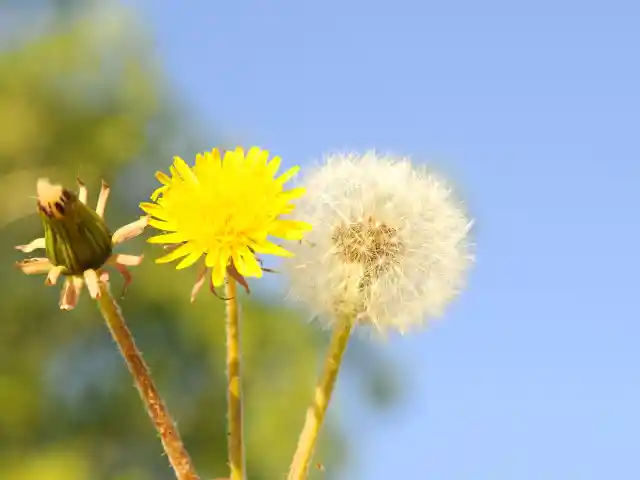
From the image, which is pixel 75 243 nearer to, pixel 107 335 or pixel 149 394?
pixel 149 394

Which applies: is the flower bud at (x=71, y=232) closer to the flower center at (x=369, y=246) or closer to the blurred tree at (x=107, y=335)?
the flower center at (x=369, y=246)

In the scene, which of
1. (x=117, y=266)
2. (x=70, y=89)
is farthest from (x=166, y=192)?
(x=70, y=89)

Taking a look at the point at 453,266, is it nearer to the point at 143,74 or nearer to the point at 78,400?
the point at 78,400

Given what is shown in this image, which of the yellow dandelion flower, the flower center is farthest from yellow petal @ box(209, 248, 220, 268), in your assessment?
the flower center

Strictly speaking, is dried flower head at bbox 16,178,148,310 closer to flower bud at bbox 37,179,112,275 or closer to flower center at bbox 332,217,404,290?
flower bud at bbox 37,179,112,275

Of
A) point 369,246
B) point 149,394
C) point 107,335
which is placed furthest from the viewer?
point 107,335

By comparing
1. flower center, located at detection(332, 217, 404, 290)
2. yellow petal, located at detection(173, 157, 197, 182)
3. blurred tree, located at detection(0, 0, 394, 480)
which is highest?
blurred tree, located at detection(0, 0, 394, 480)

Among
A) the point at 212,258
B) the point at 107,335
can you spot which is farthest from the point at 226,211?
the point at 107,335
